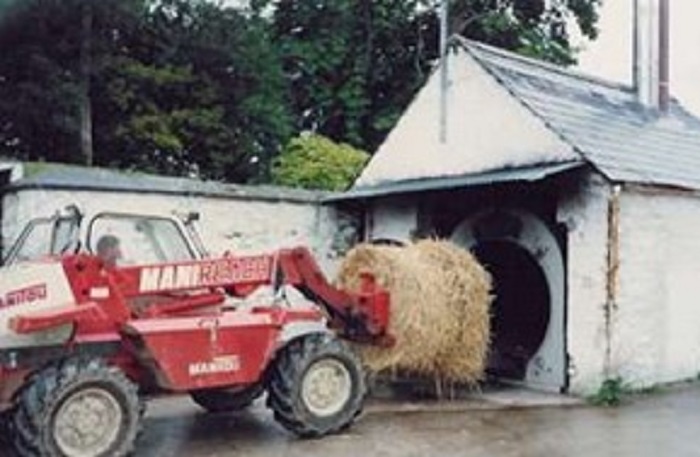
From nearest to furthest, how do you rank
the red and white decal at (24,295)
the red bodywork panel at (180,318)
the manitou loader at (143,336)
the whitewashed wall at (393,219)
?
1. the manitou loader at (143,336)
2. the red and white decal at (24,295)
3. the red bodywork panel at (180,318)
4. the whitewashed wall at (393,219)

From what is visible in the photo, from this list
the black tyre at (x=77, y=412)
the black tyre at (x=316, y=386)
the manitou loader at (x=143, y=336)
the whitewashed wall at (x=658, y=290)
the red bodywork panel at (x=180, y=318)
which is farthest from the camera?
the whitewashed wall at (x=658, y=290)

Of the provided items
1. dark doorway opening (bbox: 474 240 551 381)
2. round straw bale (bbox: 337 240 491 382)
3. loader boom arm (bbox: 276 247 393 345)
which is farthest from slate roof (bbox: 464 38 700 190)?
loader boom arm (bbox: 276 247 393 345)

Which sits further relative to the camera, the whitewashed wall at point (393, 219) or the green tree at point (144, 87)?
the green tree at point (144, 87)

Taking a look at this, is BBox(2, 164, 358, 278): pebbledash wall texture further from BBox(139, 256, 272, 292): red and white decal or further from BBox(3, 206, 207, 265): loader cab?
BBox(139, 256, 272, 292): red and white decal

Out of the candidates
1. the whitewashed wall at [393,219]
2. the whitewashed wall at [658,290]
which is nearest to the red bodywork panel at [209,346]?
the whitewashed wall at [658,290]

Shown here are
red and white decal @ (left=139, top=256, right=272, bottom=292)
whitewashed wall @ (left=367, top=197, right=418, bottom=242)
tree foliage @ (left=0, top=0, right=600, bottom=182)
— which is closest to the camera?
red and white decal @ (left=139, top=256, right=272, bottom=292)

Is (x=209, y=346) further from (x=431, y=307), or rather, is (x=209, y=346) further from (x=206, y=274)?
(x=431, y=307)

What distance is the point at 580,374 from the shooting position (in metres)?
11.0

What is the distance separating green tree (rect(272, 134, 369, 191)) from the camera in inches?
784

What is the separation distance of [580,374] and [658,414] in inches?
50.7

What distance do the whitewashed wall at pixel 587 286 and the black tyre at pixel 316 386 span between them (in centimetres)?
330

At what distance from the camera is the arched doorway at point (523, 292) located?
454 inches

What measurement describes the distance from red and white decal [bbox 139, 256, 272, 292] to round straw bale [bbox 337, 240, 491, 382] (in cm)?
188

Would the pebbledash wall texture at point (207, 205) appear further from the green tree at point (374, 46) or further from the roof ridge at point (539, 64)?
the green tree at point (374, 46)
